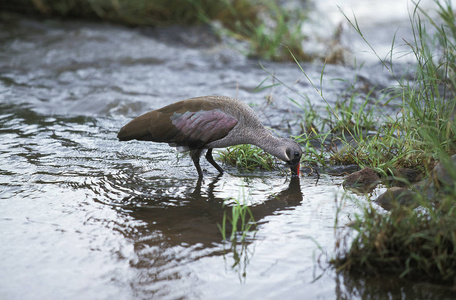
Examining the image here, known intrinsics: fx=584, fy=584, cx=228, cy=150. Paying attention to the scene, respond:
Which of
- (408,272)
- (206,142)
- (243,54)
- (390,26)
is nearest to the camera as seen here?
(408,272)

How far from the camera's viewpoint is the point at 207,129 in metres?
5.34

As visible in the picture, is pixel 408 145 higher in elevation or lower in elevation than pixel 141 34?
lower

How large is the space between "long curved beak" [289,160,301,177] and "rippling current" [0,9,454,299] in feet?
0.26

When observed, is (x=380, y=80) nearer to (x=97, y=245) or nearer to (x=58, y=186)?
(x=58, y=186)

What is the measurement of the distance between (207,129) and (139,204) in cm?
101

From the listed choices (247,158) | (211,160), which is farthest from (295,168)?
(211,160)

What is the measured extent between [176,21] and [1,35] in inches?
125

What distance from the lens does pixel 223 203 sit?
468 centimetres

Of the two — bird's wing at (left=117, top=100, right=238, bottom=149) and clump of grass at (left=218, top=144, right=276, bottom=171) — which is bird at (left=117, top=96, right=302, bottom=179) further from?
clump of grass at (left=218, top=144, right=276, bottom=171)

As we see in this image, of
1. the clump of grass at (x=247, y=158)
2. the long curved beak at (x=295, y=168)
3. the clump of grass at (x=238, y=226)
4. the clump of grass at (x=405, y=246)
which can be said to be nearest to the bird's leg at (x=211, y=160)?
the clump of grass at (x=247, y=158)

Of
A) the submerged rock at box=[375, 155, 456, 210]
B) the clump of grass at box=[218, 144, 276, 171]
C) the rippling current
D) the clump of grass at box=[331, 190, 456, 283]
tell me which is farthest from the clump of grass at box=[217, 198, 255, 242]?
the clump of grass at box=[218, 144, 276, 171]

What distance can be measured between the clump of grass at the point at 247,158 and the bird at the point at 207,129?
0.32 m

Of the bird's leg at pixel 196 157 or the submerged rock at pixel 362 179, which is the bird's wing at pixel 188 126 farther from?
the submerged rock at pixel 362 179

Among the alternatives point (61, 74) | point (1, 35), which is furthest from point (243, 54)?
point (1, 35)
